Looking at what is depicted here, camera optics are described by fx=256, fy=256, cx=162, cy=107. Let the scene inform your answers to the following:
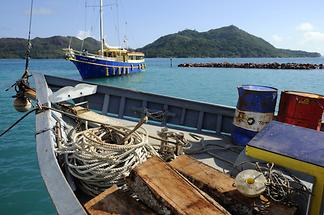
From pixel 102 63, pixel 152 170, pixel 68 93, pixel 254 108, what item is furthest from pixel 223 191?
pixel 102 63

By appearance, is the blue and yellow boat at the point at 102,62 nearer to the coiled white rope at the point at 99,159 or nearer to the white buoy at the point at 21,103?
the white buoy at the point at 21,103

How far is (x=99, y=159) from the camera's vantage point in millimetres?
2816

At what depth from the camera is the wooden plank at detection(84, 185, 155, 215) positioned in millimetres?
2088

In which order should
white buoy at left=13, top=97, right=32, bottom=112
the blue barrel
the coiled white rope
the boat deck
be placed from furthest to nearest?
white buoy at left=13, top=97, right=32, bottom=112
the blue barrel
the boat deck
the coiled white rope

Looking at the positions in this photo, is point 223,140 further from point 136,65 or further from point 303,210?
point 136,65

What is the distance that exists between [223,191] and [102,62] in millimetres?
36870

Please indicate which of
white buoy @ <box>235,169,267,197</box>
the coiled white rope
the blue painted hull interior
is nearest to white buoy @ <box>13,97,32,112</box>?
the coiled white rope

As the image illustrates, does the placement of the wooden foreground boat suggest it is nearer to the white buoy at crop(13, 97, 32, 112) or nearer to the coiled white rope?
the coiled white rope

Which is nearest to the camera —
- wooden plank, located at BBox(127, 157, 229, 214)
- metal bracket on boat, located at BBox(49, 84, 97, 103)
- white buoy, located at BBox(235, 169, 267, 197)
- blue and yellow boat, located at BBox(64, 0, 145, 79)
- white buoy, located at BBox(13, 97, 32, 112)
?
wooden plank, located at BBox(127, 157, 229, 214)

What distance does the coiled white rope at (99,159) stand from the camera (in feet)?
9.08

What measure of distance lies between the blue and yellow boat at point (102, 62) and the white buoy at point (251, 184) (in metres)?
Result: 35.7

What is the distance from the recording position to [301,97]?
12.6 feet

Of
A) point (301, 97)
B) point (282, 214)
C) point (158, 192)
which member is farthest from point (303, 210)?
point (301, 97)

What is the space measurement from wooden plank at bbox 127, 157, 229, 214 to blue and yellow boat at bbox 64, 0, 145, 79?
35266 millimetres
